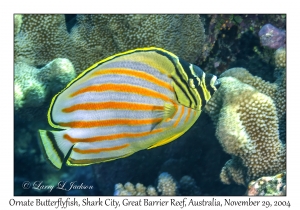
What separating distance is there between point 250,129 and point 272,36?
1.31m

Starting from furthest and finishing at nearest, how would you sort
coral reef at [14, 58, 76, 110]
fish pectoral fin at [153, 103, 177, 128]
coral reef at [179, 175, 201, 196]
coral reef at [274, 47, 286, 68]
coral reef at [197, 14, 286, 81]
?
1. coral reef at [197, 14, 286, 81]
2. coral reef at [179, 175, 201, 196]
3. coral reef at [274, 47, 286, 68]
4. coral reef at [14, 58, 76, 110]
5. fish pectoral fin at [153, 103, 177, 128]

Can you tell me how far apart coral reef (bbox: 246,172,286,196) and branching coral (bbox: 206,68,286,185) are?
0.46 feet

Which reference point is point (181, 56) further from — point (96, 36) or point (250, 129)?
point (250, 129)

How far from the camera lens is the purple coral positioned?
3340mm

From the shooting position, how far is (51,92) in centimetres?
287

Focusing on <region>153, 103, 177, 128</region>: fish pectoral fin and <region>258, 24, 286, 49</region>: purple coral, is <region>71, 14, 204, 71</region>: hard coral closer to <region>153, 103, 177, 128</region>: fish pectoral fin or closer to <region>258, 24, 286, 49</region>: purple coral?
<region>258, 24, 286, 49</region>: purple coral

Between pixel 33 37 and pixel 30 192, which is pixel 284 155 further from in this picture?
pixel 30 192

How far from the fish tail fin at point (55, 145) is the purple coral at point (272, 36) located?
2516 millimetres

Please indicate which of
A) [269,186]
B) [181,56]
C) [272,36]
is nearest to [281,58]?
[272,36]

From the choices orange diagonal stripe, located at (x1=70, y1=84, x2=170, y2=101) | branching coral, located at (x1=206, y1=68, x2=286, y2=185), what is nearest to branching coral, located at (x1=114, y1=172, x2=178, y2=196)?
branching coral, located at (x1=206, y1=68, x2=286, y2=185)

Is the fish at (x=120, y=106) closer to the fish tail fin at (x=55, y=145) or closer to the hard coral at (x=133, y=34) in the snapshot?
the fish tail fin at (x=55, y=145)

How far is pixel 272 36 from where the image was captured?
3367mm

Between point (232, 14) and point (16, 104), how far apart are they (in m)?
2.44

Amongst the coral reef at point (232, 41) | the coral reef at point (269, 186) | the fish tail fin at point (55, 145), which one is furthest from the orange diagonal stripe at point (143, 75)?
the coral reef at point (232, 41)
